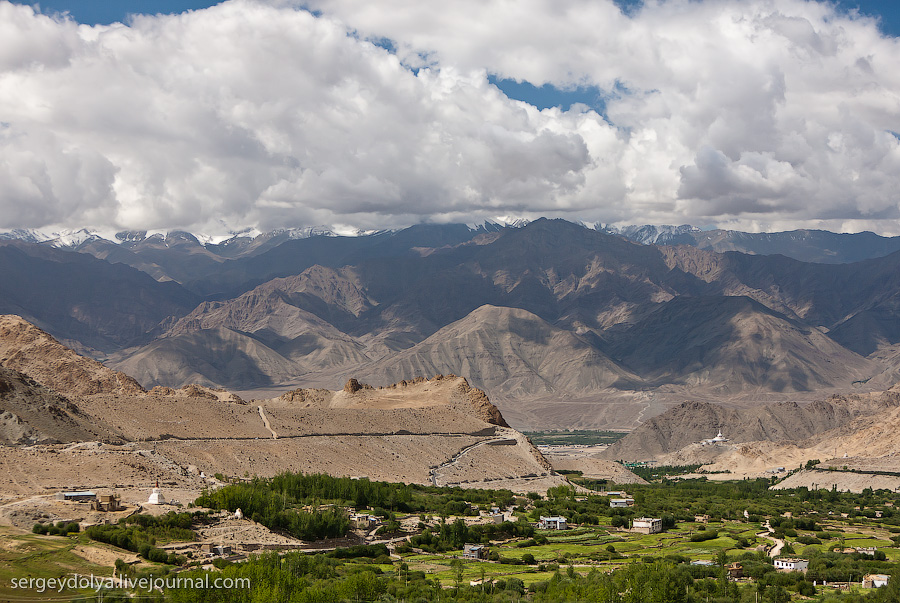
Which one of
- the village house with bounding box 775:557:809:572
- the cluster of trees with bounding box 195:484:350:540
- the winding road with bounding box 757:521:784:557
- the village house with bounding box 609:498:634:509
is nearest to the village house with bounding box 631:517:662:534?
the winding road with bounding box 757:521:784:557

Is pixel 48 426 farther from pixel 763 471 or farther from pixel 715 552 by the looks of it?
pixel 763 471

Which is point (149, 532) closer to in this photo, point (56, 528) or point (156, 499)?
point (56, 528)

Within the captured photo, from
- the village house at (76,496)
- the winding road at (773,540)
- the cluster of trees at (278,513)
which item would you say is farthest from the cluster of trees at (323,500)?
the winding road at (773,540)

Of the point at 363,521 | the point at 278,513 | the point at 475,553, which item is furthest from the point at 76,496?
the point at 475,553

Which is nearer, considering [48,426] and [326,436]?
[48,426]

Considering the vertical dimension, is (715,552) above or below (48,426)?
below

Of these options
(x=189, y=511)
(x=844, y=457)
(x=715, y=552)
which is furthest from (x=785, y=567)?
(x=844, y=457)

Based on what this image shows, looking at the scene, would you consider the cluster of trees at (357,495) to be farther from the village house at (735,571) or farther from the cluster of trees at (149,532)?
the village house at (735,571)
